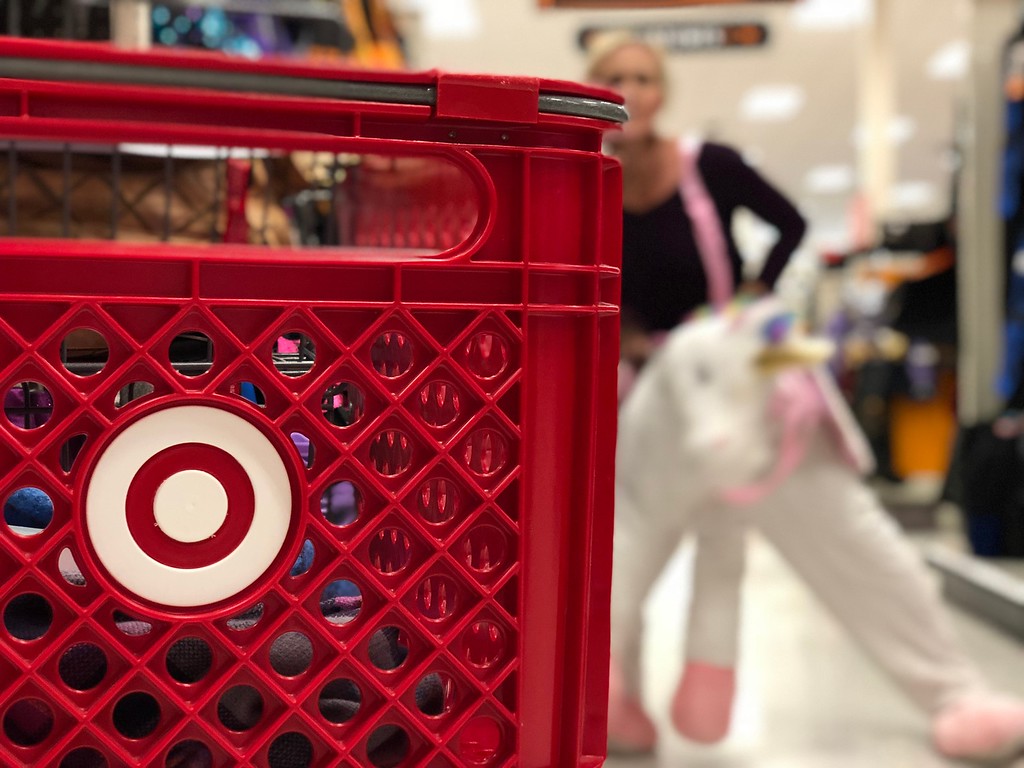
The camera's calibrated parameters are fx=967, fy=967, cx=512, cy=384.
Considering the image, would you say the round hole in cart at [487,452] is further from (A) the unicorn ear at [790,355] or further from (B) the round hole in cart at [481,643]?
(A) the unicorn ear at [790,355]

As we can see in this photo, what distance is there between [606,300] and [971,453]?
108 inches

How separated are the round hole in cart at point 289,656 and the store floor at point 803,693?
1010 mm

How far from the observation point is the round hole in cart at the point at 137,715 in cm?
65

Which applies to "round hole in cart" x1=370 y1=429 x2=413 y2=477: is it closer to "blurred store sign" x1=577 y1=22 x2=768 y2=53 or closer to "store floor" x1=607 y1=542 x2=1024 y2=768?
"store floor" x1=607 y1=542 x2=1024 y2=768

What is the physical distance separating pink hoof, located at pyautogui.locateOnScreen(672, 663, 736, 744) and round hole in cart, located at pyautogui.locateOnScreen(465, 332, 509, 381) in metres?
1.03

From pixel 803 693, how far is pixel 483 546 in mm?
1378

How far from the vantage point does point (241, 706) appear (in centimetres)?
64

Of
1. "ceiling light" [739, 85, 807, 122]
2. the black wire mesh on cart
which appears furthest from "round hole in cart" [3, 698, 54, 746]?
"ceiling light" [739, 85, 807, 122]

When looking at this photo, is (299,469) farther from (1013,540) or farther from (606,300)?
(1013,540)

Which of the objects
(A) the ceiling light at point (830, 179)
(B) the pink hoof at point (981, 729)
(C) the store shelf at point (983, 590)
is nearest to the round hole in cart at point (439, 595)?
(B) the pink hoof at point (981, 729)

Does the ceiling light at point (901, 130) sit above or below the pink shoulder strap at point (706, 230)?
above

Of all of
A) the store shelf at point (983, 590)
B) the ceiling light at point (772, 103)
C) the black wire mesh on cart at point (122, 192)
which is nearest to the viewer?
the black wire mesh on cart at point (122, 192)

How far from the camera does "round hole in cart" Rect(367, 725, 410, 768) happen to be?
0.66 meters

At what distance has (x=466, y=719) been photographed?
2.10 feet
